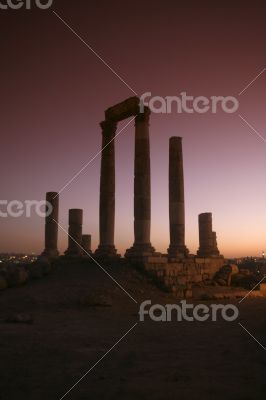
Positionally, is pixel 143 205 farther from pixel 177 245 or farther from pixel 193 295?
pixel 193 295

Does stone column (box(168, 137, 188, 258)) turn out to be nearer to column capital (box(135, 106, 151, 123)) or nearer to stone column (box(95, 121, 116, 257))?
column capital (box(135, 106, 151, 123))

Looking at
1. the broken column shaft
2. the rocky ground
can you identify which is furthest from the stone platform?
the rocky ground

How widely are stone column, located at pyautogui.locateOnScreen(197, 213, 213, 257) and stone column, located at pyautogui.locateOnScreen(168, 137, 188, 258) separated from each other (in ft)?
10.5

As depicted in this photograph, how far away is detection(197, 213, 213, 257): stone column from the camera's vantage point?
28.2 meters

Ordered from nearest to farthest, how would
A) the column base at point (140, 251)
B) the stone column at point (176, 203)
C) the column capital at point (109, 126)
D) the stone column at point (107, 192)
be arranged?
the column base at point (140, 251) → the stone column at point (176, 203) → the stone column at point (107, 192) → the column capital at point (109, 126)

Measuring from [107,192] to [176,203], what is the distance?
4.48 meters

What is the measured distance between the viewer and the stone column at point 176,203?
2552cm

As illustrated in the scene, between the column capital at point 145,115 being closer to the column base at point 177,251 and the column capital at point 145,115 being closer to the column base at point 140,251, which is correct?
the column base at point 140,251

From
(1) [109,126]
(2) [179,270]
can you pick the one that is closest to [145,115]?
(1) [109,126]

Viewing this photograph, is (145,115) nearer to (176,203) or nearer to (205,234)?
(176,203)

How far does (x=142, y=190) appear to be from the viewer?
24156mm

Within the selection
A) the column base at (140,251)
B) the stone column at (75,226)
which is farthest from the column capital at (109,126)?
the column base at (140,251)

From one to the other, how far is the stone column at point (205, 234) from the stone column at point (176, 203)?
3207mm

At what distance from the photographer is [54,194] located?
34094 mm
